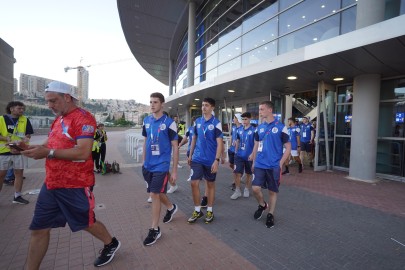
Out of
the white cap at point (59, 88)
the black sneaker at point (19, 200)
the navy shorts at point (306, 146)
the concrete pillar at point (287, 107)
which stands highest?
the concrete pillar at point (287, 107)

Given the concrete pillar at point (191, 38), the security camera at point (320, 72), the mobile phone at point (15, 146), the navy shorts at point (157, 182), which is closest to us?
the mobile phone at point (15, 146)

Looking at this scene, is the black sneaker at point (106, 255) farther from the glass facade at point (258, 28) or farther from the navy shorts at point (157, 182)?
the glass facade at point (258, 28)

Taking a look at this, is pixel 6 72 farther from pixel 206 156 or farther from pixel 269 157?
pixel 269 157

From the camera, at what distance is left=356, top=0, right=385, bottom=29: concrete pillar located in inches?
279

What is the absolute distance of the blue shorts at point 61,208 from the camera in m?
2.45

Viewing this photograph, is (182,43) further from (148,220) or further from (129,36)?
(148,220)

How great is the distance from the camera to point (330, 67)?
7.54 m

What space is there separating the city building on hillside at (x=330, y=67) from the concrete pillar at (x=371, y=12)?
3 centimetres

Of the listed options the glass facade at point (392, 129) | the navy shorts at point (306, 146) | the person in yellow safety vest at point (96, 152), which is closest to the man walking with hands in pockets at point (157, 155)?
the person in yellow safety vest at point (96, 152)

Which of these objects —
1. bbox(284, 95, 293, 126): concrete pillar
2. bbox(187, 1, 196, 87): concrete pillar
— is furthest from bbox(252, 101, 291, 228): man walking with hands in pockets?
bbox(187, 1, 196, 87): concrete pillar

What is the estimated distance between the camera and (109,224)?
163 inches

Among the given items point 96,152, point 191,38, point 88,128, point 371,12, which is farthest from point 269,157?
point 191,38

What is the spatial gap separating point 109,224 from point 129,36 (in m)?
26.0

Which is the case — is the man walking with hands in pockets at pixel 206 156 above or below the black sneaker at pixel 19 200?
above
